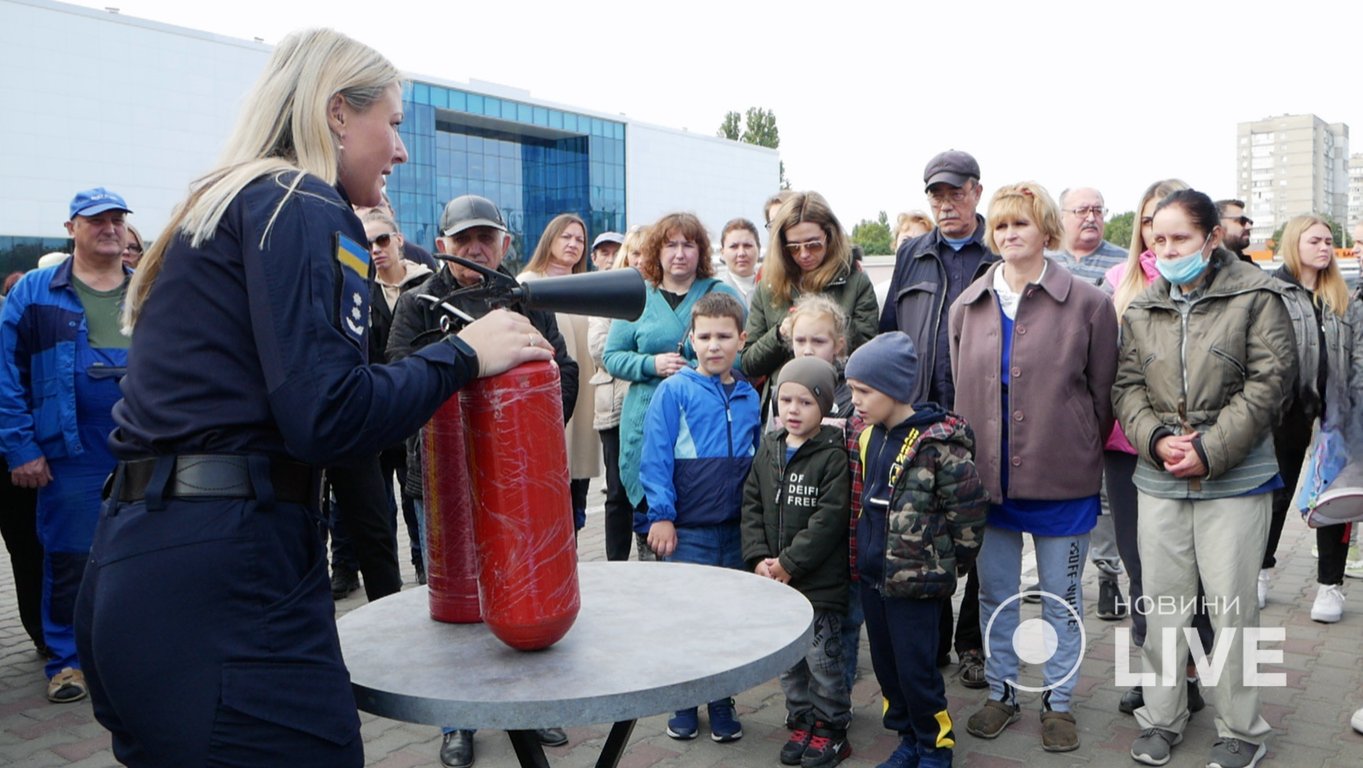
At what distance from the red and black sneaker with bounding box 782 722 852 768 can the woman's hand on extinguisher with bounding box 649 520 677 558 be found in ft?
2.83

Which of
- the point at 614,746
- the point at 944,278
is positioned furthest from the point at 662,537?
the point at 614,746

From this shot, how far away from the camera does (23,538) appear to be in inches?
206

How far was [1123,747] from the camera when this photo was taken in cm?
390

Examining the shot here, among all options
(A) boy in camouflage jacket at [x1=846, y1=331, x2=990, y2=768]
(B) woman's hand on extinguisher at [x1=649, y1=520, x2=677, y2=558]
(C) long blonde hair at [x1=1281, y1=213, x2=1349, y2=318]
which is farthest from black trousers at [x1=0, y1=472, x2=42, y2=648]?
(C) long blonde hair at [x1=1281, y1=213, x2=1349, y2=318]

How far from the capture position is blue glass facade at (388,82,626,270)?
51625 millimetres

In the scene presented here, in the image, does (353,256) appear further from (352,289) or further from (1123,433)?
(1123,433)

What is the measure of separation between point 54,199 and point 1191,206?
44456 millimetres

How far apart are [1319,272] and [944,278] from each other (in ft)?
8.93

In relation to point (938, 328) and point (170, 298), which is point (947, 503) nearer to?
point (938, 328)

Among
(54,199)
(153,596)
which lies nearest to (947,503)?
(153,596)

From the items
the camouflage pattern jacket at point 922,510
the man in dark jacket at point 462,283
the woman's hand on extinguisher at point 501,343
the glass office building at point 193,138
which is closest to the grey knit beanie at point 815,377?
the camouflage pattern jacket at point 922,510

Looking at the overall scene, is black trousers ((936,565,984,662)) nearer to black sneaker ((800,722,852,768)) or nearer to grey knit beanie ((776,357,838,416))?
black sneaker ((800,722,852,768))

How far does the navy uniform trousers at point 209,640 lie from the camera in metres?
1.62

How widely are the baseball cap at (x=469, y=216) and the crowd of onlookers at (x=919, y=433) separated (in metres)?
0.01
